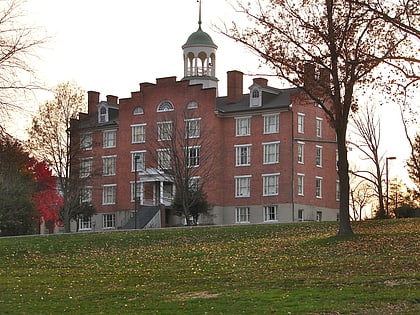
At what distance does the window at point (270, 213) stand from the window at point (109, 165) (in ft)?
51.4

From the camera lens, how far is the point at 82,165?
7825 cm

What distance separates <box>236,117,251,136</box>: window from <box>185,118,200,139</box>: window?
3.26 meters

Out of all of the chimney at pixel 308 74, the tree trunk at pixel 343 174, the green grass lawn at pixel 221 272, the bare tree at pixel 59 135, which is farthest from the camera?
the bare tree at pixel 59 135

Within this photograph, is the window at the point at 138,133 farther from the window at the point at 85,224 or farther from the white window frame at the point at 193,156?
the window at the point at 85,224

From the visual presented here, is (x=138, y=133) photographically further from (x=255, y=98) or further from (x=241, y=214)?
(x=241, y=214)

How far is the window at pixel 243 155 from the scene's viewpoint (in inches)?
3004

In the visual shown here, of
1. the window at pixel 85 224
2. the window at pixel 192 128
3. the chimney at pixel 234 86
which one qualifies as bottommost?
the window at pixel 85 224

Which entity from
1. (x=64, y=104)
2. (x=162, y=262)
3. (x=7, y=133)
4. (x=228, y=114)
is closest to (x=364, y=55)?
(x=162, y=262)

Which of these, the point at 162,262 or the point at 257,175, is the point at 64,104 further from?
the point at 162,262

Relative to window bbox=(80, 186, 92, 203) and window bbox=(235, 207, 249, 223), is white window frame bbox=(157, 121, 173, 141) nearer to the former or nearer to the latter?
window bbox=(80, 186, 92, 203)

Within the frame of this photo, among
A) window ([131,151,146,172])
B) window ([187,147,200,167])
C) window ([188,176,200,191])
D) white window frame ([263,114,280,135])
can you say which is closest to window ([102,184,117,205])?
window ([131,151,146,172])

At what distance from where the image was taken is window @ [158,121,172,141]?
74.8 metres

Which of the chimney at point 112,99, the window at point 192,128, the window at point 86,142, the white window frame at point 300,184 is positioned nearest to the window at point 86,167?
the window at point 86,142

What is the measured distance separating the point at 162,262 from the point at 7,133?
313 inches
